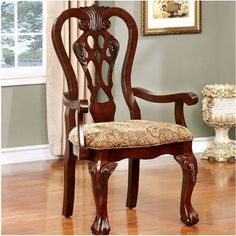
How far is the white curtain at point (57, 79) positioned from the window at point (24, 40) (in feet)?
0.49

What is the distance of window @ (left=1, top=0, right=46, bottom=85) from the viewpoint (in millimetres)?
5750

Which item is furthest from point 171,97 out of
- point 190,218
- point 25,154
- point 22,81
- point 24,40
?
point 24,40

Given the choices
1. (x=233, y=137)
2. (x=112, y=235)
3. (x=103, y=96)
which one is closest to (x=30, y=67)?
(x=103, y=96)

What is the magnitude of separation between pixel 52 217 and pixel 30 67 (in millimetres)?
2182

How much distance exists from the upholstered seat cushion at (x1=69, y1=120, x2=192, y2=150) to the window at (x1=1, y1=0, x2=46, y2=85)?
2.13 metres

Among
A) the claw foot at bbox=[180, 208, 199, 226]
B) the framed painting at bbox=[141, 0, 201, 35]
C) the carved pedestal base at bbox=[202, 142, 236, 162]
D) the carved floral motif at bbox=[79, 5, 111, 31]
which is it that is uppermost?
the framed painting at bbox=[141, 0, 201, 35]

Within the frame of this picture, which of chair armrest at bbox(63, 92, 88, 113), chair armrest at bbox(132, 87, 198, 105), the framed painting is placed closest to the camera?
Answer: chair armrest at bbox(63, 92, 88, 113)

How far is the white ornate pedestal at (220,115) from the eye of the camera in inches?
230

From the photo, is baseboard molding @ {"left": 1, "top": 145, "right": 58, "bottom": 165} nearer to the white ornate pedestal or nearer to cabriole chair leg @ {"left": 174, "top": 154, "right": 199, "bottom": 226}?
the white ornate pedestal

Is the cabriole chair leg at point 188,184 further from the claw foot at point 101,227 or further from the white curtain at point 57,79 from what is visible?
the white curtain at point 57,79

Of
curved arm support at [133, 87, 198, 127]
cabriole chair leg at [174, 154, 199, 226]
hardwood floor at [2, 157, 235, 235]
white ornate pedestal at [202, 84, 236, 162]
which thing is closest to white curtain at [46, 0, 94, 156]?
hardwood floor at [2, 157, 235, 235]

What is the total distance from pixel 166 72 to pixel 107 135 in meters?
2.71

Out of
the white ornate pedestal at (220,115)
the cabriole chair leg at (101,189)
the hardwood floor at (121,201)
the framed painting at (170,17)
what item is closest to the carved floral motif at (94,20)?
the cabriole chair leg at (101,189)

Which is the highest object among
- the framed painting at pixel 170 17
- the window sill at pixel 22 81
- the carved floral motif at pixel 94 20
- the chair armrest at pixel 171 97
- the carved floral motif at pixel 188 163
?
the framed painting at pixel 170 17
